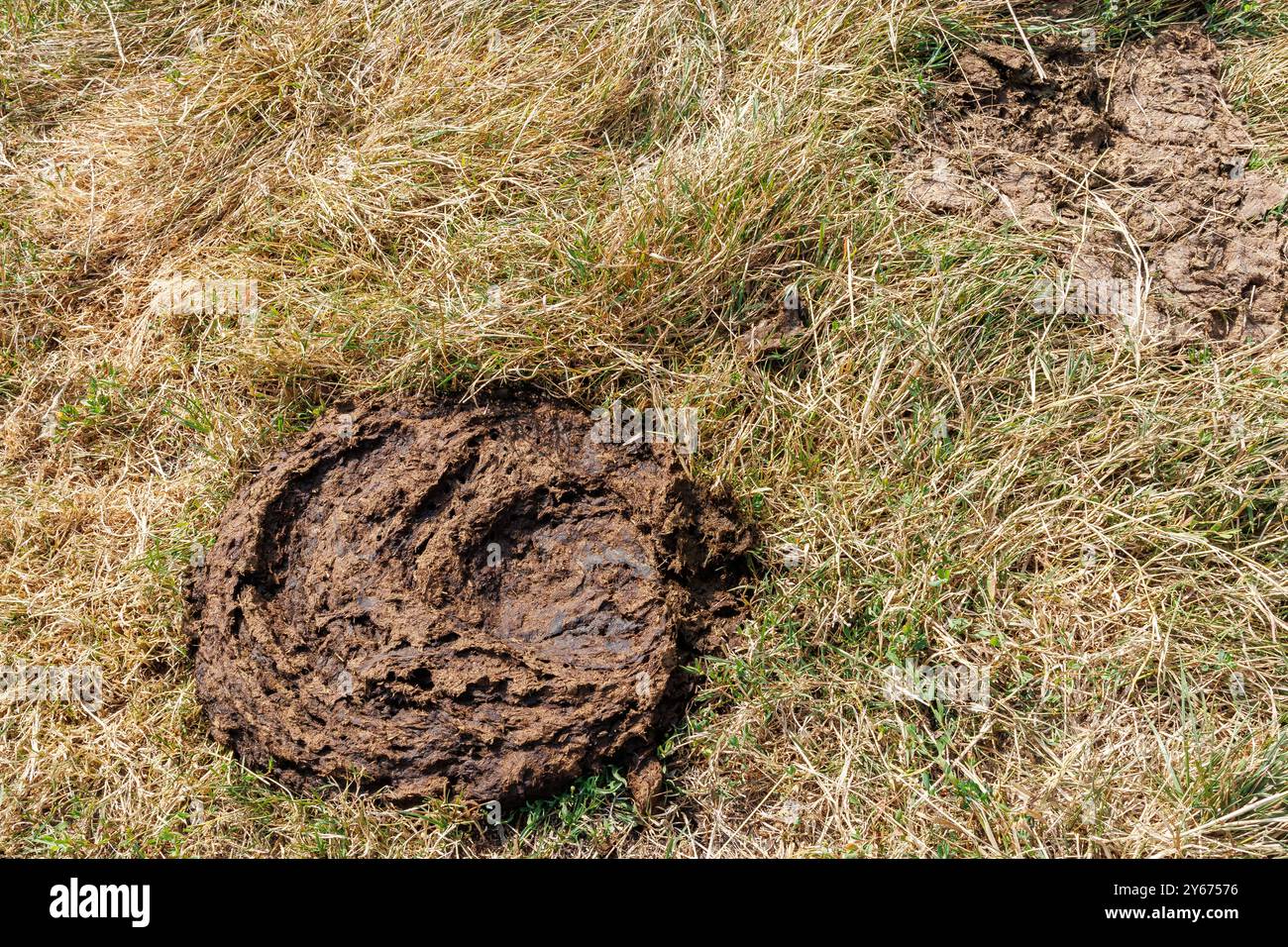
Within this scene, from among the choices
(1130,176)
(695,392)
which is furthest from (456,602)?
(1130,176)

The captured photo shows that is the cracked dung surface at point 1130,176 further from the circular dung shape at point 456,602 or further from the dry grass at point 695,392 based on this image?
the circular dung shape at point 456,602

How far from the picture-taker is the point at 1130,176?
10.0 ft

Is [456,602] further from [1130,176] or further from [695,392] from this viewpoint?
[1130,176]

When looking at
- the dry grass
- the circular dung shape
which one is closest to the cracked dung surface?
the dry grass

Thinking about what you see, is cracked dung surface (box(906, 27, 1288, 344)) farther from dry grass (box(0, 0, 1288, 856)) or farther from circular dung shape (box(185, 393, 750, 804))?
circular dung shape (box(185, 393, 750, 804))

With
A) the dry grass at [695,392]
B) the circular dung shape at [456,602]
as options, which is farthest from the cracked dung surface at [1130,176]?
the circular dung shape at [456,602]

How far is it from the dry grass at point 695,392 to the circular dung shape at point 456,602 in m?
0.14

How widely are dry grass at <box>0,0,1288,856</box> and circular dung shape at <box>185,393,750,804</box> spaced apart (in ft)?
0.46

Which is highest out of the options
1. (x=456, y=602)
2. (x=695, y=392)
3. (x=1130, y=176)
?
(x=1130, y=176)

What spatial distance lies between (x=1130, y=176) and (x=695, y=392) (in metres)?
1.70

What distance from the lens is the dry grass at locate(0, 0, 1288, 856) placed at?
8.23 feet

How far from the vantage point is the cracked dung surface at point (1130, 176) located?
2.92 meters

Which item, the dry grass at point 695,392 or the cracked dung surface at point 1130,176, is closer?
the dry grass at point 695,392

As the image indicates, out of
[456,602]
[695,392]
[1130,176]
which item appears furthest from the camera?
[1130,176]
